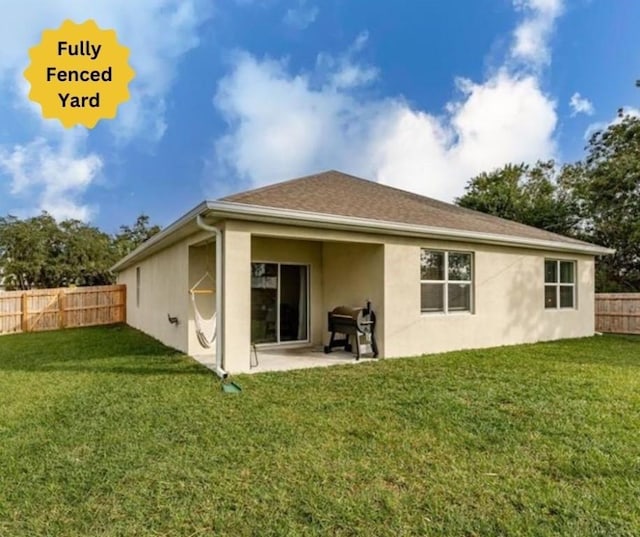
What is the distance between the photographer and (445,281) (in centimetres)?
898

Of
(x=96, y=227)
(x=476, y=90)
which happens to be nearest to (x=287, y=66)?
(x=476, y=90)

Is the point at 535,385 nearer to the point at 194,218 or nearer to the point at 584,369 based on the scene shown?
the point at 584,369

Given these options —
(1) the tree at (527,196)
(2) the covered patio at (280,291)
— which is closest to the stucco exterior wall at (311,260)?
(2) the covered patio at (280,291)

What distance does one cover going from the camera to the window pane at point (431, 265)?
8688 mm

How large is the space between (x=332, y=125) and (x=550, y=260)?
26.5 ft

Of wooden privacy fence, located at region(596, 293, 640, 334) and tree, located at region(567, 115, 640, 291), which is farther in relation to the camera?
tree, located at region(567, 115, 640, 291)

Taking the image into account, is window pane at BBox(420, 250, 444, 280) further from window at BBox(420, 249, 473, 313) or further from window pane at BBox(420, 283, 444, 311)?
window pane at BBox(420, 283, 444, 311)

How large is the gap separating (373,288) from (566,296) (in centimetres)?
651

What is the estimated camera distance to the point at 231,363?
657cm

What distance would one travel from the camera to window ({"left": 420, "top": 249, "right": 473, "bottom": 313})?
8742mm

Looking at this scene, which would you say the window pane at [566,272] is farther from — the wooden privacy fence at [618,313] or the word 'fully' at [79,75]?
the word 'fully' at [79,75]

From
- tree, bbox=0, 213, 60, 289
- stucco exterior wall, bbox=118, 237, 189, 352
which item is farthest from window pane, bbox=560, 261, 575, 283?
tree, bbox=0, 213, 60, 289

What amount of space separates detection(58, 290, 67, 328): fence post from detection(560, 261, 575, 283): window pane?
16.7 m

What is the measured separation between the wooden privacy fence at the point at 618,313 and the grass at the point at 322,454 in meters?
8.22
